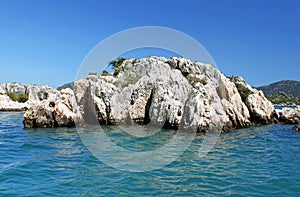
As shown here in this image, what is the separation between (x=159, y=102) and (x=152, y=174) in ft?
58.7

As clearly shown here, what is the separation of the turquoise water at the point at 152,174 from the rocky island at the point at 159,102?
29.6 ft

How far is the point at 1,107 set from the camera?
217 feet

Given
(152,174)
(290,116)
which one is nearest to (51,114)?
(152,174)

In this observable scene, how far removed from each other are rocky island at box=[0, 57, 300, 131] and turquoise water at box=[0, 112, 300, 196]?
902cm

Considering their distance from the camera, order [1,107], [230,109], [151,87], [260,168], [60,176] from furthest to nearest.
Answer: [1,107]
[151,87]
[230,109]
[260,168]
[60,176]

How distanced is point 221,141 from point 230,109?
9182 millimetres

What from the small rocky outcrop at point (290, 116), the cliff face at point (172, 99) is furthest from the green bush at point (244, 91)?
the small rocky outcrop at point (290, 116)

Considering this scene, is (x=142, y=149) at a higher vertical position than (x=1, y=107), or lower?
lower

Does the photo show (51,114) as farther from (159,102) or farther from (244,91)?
(244,91)

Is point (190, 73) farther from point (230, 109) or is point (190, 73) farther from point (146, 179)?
point (146, 179)

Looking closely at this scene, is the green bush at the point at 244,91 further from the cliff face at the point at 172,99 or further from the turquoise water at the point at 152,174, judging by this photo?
the turquoise water at the point at 152,174

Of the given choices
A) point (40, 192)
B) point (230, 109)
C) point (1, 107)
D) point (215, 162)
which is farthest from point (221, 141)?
point (1, 107)

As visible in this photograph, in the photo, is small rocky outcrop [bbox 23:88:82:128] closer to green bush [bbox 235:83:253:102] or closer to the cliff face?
the cliff face

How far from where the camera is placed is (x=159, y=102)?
29.4 meters
